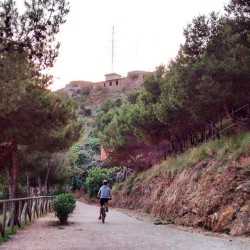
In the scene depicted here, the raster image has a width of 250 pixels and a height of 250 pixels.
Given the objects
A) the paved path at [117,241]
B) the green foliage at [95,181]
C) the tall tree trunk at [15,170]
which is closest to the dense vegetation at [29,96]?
the tall tree trunk at [15,170]

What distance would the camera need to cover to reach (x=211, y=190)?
49.6 ft

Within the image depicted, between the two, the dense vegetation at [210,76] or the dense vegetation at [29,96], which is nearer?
the dense vegetation at [29,96]

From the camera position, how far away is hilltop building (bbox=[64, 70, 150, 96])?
360ft

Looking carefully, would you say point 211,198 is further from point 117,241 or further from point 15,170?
point 15,170

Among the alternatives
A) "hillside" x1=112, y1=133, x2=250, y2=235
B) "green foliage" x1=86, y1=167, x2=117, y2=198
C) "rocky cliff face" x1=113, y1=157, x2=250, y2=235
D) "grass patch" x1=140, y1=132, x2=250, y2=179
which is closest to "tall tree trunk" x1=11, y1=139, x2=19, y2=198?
"hillside" x1=112, y1=133, x2=250, y2=235

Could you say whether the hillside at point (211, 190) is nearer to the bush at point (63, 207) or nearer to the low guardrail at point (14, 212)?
the bush at point (63, 207)

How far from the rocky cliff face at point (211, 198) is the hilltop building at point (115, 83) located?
84.8 metres

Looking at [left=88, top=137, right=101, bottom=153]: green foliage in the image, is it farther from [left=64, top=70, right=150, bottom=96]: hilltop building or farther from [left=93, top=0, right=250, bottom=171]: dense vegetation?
[left=93, top=0, right=250, bottom=171]: dense vegetation

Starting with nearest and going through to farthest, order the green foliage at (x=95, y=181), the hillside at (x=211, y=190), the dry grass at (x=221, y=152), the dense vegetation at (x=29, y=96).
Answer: the dense vegetation at (x=29, y=96) < the hillside at (x=211, y=190) < the dry grass at (x=221, y=152) < the green foliage at (x=95, y=181)

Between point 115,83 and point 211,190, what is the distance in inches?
4004

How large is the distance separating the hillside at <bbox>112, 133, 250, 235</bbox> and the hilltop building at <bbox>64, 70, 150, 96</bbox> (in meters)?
83.7

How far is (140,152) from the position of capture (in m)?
37.7

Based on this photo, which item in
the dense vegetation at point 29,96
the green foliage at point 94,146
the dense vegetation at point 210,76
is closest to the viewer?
the dense vegetation at point 29,96

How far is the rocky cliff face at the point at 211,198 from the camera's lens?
1291 cm
